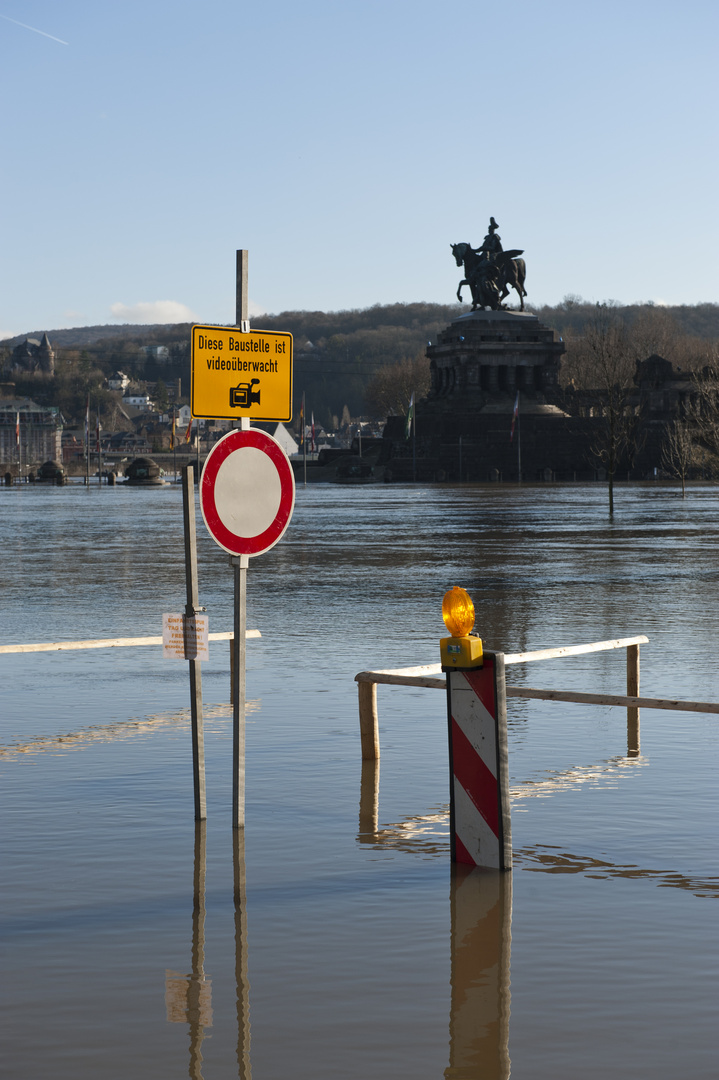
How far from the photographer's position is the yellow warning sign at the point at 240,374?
7262 millimetres

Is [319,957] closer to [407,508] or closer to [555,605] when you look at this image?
[555,605]

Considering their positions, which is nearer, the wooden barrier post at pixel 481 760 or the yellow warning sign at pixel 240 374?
the wooden barrier post at pixel 481 760

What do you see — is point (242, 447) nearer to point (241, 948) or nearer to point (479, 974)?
point (241, 948)

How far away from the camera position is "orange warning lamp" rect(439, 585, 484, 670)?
21.2ft

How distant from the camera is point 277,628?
18312 mm

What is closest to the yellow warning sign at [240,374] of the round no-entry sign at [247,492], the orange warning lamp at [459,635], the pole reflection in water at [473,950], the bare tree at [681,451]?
the round no-entry sign at [247,492]

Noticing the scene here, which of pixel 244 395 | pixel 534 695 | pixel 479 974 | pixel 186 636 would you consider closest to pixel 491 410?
pixel 534 695

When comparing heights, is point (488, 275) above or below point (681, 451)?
above

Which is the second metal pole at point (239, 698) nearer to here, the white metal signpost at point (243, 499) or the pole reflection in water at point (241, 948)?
the white metal signpost at point (243, 499)

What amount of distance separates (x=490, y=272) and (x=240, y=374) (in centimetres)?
13046

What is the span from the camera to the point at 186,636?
772cm

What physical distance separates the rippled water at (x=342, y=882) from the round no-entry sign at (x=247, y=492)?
159 cm

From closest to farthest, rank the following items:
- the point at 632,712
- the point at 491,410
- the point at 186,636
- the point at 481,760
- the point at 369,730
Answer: the point at 481,760
the point at 186,636
the point at 369,730
the point at 632,712
the point at 491,410

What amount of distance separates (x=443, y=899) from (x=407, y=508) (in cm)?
5852
